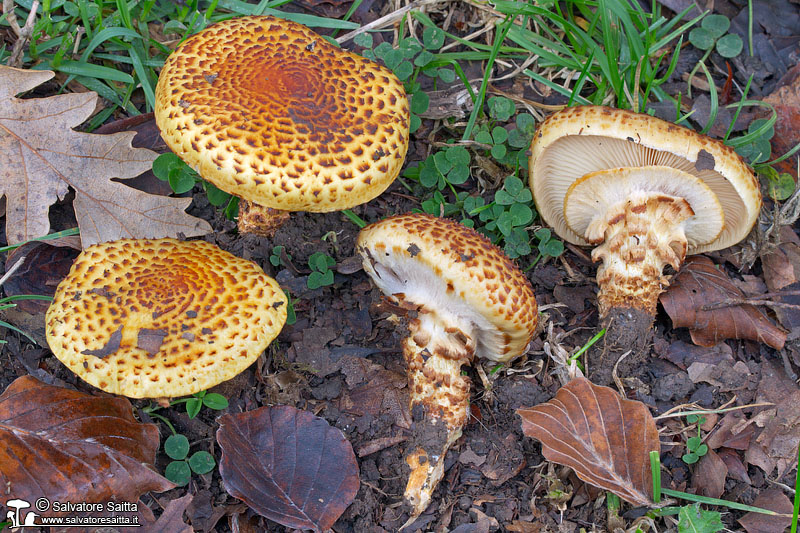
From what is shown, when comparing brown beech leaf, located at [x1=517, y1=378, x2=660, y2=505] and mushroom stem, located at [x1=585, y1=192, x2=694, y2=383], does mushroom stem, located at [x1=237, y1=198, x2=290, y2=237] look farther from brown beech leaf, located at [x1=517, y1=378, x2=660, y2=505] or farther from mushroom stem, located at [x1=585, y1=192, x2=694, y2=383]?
mushroom stem, located at [x1=585, y1=192, x2=694, y2=383]

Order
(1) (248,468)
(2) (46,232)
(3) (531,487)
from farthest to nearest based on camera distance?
1. (2) (46,232)
2. (3) (531,487)
3. (1) (248,468)

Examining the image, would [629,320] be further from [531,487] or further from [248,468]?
[248,468]

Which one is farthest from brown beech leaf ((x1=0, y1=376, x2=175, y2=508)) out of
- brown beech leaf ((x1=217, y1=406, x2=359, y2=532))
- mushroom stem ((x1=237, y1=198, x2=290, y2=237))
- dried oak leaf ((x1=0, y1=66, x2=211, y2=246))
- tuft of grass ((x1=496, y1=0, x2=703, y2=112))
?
tuft of grass ((x1=496, y1=0, x2=703, y2=112))

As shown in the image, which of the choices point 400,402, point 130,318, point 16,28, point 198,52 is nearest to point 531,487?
point 400,402

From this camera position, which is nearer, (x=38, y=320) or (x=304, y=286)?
(x=38, y=320)

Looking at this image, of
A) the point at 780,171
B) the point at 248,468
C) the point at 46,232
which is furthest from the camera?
the point at 780,171

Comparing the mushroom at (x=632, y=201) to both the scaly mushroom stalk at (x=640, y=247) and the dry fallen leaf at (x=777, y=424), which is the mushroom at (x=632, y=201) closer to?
the scaly mushroom stalk at (x=640, y=247)
